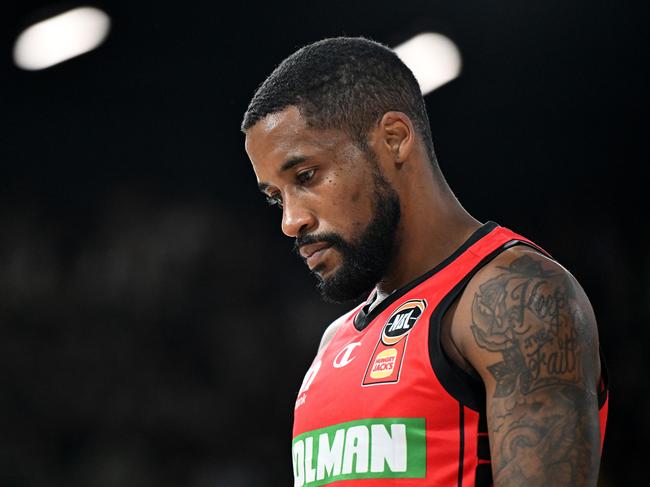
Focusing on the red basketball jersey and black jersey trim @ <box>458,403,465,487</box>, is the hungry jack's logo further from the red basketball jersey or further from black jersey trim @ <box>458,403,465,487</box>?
black jersey trim @ <box>458,403,465,487</box>

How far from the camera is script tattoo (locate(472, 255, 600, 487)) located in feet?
3.35

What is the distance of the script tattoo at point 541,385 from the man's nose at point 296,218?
1.15 ft

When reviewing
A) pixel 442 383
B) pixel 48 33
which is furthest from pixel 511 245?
pixel 48 33

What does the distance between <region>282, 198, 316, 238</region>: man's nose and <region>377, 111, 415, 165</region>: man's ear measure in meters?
0.17

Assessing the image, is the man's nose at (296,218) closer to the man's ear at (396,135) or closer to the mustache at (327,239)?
the mustache at (327,239)

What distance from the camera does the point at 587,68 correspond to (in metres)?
3.99

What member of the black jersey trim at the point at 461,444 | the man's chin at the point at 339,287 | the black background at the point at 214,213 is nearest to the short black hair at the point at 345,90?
the man's chin at the point at 339,287

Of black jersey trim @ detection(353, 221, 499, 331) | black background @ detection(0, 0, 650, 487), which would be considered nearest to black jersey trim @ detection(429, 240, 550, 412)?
black jersey trim @ detection(353, 221, 499, 331)

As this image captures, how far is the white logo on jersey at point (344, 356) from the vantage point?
138 cm

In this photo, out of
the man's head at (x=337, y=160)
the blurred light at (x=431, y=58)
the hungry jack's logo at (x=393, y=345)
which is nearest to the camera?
the hungry jack's logo at (x=393, y=345)

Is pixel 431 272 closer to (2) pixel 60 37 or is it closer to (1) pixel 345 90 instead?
(1) pixel 345 90

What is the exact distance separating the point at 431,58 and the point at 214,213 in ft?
4.24

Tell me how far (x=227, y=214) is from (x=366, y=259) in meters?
2.81

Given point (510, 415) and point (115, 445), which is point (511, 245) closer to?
point (510, 415)
